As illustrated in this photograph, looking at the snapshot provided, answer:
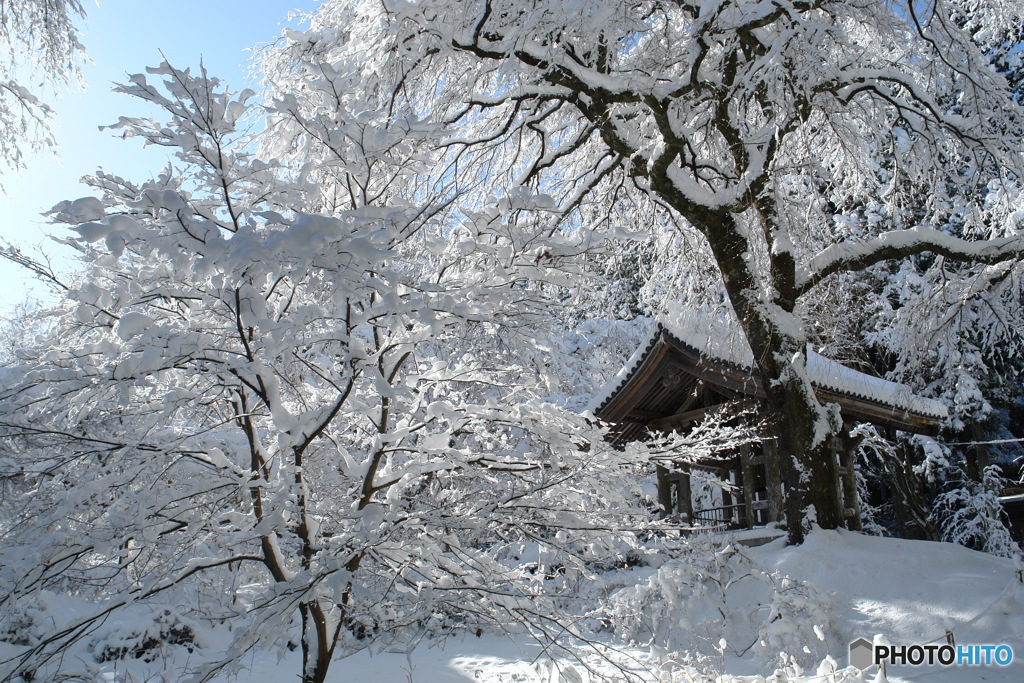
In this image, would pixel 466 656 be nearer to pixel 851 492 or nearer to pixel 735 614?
pixel 735 614

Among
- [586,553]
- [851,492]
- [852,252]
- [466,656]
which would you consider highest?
[852,252]

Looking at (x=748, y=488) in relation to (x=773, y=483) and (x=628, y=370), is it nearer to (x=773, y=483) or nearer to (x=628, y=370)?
(x=773, y=483)

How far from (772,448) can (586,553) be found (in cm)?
692

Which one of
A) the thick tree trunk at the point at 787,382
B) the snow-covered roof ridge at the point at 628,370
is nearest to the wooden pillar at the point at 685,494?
the snow-covered roof ridge at the point at 628,370

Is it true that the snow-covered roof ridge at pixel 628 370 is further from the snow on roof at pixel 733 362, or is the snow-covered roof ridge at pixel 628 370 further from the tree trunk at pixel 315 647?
the tree trunk at pixel 315 647

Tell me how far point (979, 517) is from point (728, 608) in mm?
10509

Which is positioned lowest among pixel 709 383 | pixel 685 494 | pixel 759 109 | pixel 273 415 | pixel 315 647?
pixel 685 494

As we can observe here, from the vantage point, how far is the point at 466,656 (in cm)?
654

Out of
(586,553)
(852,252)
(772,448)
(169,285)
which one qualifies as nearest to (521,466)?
(586,553)

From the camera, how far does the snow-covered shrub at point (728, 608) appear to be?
5238 mm

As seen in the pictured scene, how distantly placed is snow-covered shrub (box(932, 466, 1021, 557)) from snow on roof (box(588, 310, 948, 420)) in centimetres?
511

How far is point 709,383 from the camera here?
9.13 meters

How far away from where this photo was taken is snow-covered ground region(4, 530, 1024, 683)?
4.93 meters

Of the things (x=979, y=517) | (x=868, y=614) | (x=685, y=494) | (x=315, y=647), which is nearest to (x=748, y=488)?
(x=685, y=494)
